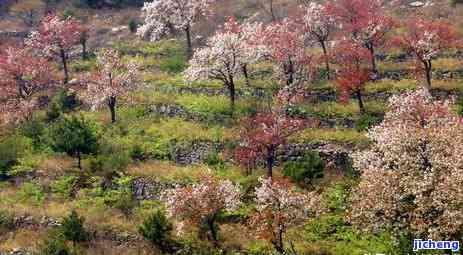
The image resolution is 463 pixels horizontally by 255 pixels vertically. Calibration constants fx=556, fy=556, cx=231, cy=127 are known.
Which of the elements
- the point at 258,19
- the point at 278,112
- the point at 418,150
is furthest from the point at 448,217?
the point at 258,19

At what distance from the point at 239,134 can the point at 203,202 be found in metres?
13.5

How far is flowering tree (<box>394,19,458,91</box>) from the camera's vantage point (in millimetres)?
53781

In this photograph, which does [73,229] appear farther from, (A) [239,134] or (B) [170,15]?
(B) [170,15]

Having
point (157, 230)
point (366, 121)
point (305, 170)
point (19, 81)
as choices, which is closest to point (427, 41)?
point (366, 121)

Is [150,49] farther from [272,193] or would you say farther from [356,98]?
[272,193]

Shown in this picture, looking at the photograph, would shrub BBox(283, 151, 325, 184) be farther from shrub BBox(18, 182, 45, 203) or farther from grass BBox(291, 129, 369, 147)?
shrub BBox(18, 182, 45, 203)

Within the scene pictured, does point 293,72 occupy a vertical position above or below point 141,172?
above

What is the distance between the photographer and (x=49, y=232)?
4241cm

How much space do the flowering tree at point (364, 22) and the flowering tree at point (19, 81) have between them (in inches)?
1347

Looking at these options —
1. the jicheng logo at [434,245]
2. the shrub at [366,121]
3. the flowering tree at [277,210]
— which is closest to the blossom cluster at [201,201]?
the flowering tree at [277,210]

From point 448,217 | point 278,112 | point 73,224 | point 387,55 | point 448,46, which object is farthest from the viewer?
point 387,55

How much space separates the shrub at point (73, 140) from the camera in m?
48.3

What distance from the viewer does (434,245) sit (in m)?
32.4

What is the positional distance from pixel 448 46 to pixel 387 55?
6832 mm
